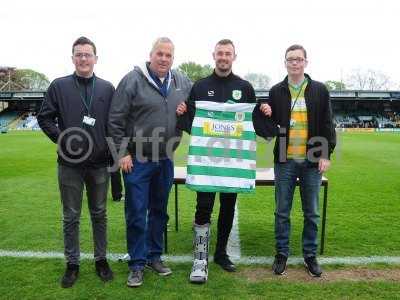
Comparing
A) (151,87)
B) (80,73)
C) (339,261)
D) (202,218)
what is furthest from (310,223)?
(80,73)

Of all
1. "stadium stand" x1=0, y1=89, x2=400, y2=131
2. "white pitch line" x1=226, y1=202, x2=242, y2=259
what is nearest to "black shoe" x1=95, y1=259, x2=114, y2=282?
"white pitch line" x1=226, y1=202, x2=242, y2=259

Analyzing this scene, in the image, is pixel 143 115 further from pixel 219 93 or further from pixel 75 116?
pixel 219 93

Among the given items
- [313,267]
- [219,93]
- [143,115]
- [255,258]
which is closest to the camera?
[143,115]

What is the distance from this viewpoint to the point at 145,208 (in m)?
4.30

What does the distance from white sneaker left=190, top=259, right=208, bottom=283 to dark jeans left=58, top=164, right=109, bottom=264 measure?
0.90 m

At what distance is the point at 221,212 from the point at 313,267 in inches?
41.2

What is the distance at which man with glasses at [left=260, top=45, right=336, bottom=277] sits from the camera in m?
4.29

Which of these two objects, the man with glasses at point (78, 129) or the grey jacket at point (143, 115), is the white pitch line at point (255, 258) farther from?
the grey jacket at point (143, 115)

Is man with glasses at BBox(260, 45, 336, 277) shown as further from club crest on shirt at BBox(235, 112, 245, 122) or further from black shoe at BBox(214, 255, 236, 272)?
black shoe at BBox(214, 255, 236, 272)

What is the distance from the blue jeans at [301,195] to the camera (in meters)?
4.39

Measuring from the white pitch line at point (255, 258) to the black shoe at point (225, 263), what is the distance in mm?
223

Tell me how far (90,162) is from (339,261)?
278cm

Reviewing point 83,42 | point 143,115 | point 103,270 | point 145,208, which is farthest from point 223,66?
point 103,270

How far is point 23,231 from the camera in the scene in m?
5.98
